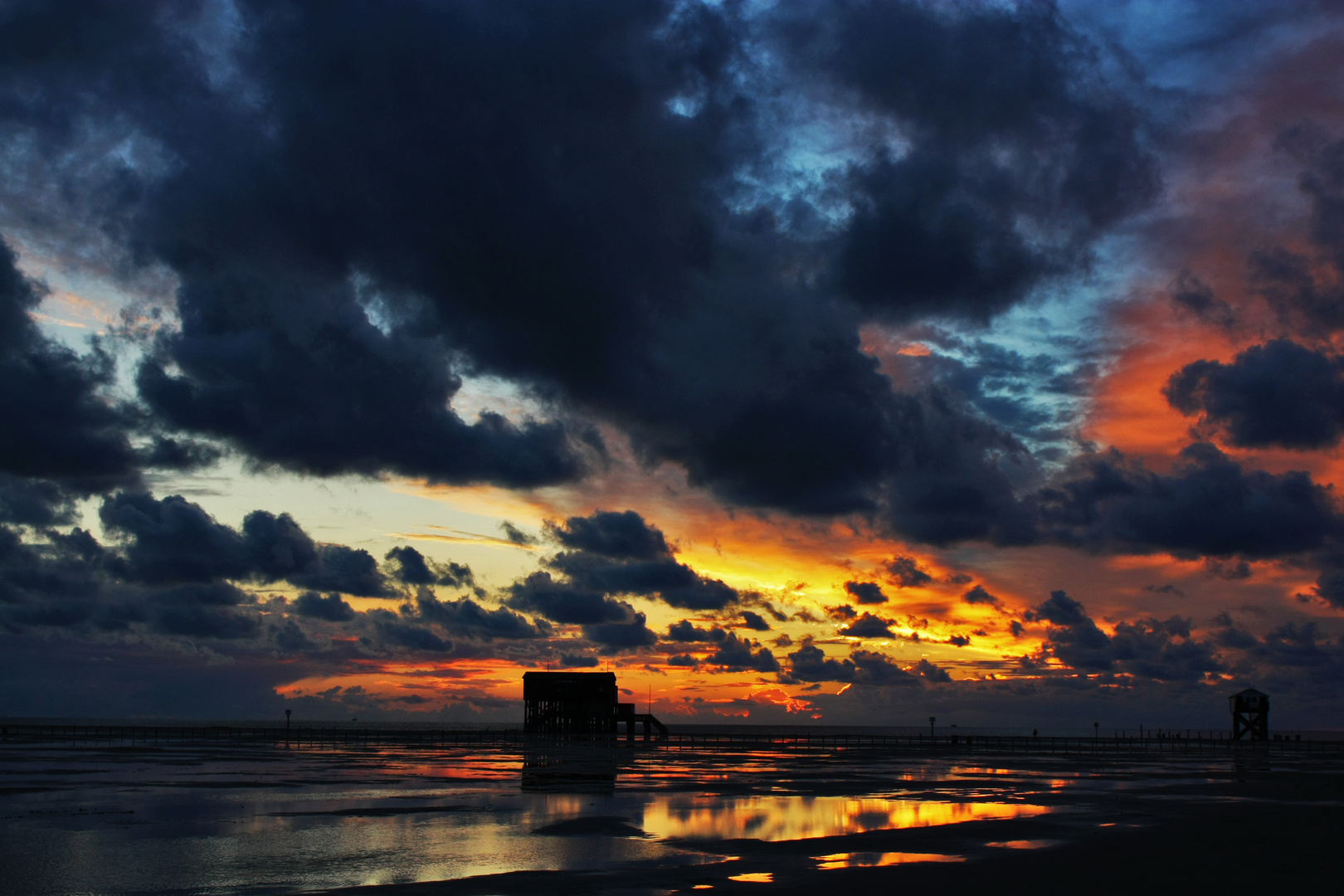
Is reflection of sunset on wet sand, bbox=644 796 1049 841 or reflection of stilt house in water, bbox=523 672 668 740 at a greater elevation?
reflection of sunset on wet sand, bbox=644 796 1049 841

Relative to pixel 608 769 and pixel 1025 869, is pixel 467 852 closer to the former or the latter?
pixel 1025 869

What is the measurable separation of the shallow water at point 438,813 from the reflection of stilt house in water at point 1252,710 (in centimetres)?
7369

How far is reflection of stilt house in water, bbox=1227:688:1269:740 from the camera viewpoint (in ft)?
397

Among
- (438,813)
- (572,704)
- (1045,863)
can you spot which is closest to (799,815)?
(1045,863)

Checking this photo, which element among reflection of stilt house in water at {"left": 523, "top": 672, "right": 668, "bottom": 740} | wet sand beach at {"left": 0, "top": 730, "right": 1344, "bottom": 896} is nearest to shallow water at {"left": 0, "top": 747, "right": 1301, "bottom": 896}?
wet sand beach at {"left": 0, "top": 730, "right": 1344, "bottom": 896}

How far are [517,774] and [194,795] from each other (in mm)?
16333

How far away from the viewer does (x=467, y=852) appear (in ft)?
74.7

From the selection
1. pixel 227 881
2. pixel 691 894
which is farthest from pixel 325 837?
pixel 691 894

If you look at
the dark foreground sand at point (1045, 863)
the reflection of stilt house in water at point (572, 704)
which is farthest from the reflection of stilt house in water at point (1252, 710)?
the dark foreground sand at point (1045, 863)

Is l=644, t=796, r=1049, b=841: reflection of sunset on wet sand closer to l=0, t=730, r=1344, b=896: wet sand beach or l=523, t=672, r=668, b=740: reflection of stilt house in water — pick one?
l=0, t=730, r=1344, b=896: wet sand beach

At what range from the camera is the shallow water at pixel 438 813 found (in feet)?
68.6

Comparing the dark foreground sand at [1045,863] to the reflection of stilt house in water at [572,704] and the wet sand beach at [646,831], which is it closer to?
the wet sand beach at [646,831]

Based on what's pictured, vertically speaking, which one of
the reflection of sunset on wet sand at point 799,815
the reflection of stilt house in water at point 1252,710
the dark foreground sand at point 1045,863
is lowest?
the reflection of stilt house in water at point 1252,710

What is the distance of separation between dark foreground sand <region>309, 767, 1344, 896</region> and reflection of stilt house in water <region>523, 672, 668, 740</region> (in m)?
74.7
